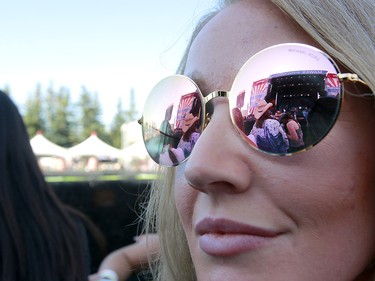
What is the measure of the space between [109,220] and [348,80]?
3.68 meters

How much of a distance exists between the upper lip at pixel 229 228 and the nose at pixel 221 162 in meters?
0.06

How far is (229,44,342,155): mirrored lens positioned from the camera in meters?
0.82

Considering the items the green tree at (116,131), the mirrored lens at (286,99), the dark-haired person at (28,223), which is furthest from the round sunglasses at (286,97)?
the green tree at (116,131)

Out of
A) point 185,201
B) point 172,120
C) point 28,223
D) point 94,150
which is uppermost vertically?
point 172,120

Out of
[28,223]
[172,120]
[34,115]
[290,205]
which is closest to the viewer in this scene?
[290,205]

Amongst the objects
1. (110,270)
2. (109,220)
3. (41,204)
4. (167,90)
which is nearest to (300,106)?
(167,90)

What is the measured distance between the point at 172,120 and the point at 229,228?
372 mm

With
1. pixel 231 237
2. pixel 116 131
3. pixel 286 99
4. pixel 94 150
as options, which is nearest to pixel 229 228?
pixel 231 237

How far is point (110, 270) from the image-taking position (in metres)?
2.45

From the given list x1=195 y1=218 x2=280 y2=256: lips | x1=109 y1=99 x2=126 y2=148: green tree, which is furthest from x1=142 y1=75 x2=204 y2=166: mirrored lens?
x1=109 y1=99 x2=126 y2=148: green tree

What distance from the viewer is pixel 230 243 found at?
82cm

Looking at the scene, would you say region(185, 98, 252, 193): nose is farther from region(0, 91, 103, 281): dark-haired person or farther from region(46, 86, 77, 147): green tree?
region(46, 86, 77, 147): green tree

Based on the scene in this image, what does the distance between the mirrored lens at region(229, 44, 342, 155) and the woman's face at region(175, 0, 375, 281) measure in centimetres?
2

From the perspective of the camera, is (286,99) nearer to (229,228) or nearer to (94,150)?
(229,228)
